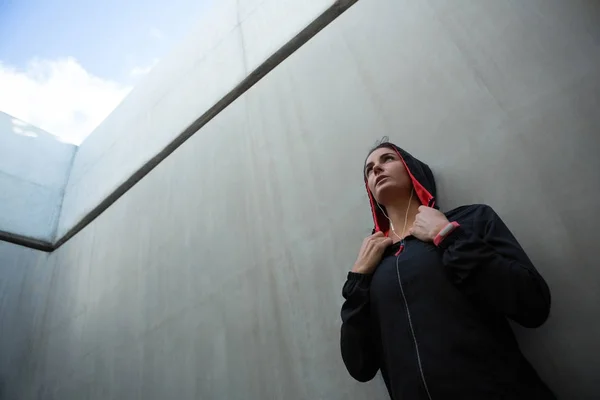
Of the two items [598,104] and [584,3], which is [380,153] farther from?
[584,3]

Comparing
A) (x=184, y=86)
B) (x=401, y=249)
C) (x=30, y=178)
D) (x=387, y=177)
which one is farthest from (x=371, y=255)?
(x=30, y=178)

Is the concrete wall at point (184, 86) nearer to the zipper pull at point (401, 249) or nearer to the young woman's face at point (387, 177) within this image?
the young woman's face at point (387, 177)

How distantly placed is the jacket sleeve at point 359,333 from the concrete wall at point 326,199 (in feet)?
0.92

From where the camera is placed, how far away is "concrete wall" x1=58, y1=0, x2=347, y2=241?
2.68m

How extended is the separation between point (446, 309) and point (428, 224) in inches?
9.5

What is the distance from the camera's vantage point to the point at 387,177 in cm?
128

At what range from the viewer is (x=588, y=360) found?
3.05 ft

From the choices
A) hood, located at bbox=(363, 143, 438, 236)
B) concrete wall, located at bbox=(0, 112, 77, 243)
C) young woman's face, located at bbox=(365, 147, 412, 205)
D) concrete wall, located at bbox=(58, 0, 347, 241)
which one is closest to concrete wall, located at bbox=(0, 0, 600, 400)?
hood, located at bbox=(363, 143, 438, 236)

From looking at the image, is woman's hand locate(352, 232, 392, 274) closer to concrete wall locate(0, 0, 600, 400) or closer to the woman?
the woman

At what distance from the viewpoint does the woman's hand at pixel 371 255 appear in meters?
1.09

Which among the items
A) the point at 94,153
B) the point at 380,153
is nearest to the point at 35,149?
the point at 94,153

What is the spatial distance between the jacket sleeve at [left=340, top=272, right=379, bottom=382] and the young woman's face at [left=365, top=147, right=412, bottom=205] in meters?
0.34

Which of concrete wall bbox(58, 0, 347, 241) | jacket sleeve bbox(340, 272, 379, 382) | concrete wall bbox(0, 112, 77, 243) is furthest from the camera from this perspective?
concrete wall bbox(0, 112, 77, 243)

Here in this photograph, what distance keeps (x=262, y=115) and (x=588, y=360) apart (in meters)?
1.97
